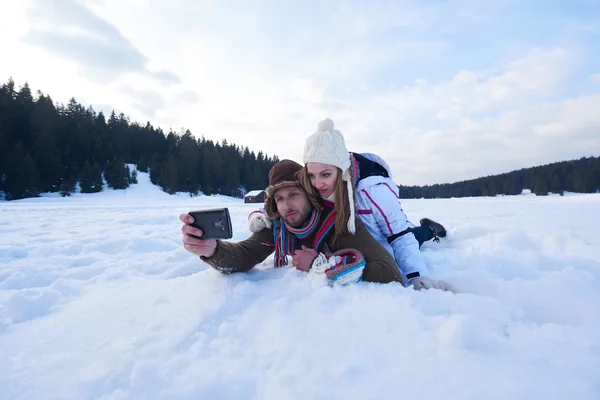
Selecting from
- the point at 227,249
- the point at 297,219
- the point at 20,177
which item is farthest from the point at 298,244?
the point at 20,177

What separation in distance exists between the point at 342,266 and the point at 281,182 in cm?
90

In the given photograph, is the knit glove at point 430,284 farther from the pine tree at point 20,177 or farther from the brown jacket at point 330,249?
the pine tree at point 20,177

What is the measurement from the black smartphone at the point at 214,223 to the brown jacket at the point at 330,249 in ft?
0.73

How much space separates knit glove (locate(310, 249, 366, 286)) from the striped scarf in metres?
0.27

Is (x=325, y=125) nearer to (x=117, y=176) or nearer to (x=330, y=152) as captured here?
(x=330, y=152)

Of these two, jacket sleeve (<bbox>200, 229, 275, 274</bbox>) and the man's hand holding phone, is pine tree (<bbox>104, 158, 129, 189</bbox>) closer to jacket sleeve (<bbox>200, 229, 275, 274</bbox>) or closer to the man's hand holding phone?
jacket sleeve (<bbox>200, 229, 275, 274</bbox>)

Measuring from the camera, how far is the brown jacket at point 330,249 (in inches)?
79.7

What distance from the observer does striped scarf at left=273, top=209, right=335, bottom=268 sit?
236 centimetres

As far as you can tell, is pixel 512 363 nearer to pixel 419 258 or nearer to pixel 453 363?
pixel 453 363

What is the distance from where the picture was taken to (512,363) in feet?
3.46

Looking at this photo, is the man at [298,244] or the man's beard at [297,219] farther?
the man's beard at [297,219]

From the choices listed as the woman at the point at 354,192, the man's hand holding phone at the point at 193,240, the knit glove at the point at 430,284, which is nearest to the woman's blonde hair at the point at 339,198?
the woman at the point at 354,192

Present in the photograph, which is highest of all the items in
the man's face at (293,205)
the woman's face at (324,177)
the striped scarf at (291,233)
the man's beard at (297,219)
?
the woman's face at (324,177)

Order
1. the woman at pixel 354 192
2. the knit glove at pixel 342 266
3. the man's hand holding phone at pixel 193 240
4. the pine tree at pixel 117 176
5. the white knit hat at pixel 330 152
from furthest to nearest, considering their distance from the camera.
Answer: the pine tree at pixel 117 176 < the white knit hat at pixel 330 152 < the woman at pixel 354 192 < the man's hand holding phone at pixel 193 240 < the knit glove at pixel 342 266
